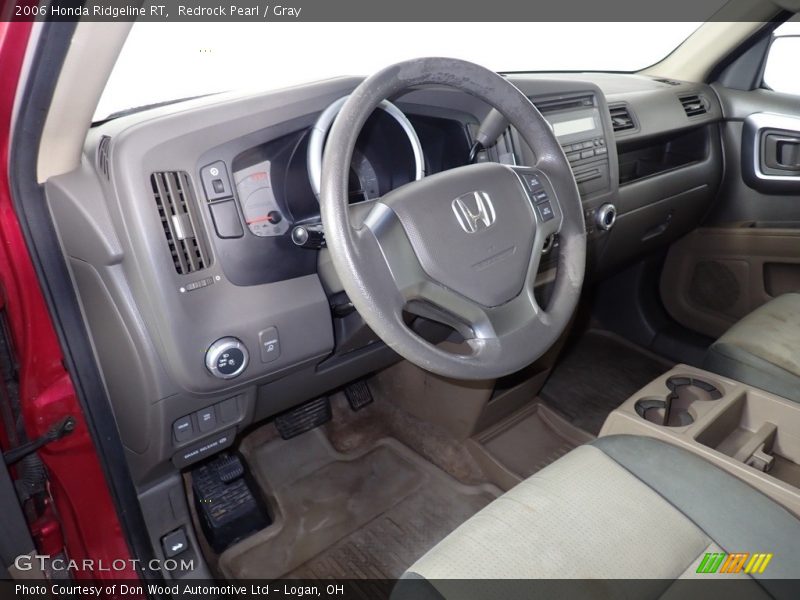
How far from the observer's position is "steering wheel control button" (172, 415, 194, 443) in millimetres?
1226

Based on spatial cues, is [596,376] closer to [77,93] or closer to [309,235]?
[309,235]

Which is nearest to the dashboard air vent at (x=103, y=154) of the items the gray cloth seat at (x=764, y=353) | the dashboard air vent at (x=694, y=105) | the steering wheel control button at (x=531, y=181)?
the steering wheel control button at (x=531, y=181)

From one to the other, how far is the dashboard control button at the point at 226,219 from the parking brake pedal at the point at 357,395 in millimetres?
1109

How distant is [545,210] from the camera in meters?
1.16

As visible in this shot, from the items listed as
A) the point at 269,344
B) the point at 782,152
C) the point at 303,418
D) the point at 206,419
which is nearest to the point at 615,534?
the point at 269,344

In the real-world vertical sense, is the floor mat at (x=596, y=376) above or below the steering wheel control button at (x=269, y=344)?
below

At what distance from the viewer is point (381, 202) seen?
0.99 m

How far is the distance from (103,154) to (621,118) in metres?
1.58

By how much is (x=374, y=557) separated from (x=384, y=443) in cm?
44

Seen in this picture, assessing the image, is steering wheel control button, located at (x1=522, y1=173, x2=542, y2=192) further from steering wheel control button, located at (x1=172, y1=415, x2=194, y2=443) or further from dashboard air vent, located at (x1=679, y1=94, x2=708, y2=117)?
dashboard air vent, located at (x1=679, y1=94, x2=708, y2=117)

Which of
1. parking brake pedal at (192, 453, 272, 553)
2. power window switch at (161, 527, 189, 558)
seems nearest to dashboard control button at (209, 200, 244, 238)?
power window switch at (161, 527, 189, 558)

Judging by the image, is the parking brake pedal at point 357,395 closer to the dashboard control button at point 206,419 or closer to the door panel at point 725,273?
the dashboard control button at point 206,419

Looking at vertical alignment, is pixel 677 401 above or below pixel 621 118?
below

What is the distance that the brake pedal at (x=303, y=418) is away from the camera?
200 cm
